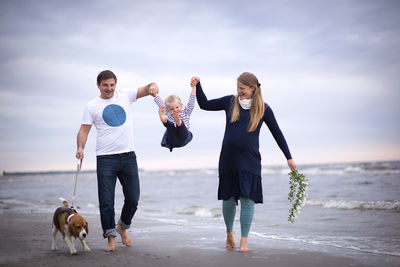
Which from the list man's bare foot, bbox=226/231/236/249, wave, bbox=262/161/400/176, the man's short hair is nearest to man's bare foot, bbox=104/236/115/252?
man's bare foot, bbox=226/231/236/249

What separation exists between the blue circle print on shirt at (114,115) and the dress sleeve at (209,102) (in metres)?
0.98

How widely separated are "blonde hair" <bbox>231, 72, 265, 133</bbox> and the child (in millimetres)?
613

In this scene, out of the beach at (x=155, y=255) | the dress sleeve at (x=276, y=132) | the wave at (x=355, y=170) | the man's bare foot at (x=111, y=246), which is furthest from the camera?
the wave at (x=355, y=170)

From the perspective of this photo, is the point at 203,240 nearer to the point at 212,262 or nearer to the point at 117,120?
the point at 212,262

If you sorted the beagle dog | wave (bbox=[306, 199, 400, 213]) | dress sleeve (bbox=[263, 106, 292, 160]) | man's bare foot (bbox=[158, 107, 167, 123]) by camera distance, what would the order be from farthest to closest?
wave (bbox=[306, 199, 400, 213]), dress sleeve (bbox=[263, 106, 292, 160]), man's bare foot (bbox=[158, 107, 167, 123]), the beagle dog

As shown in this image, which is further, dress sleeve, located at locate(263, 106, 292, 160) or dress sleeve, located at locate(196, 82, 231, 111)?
dress sleeve, located at locate(196, 82, 231, 111)

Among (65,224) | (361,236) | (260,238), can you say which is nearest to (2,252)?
(65,224)

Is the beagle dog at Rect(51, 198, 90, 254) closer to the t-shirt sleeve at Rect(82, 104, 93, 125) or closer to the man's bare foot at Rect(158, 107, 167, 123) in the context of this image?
the t-shirt sleeve at Rect(82, 104, 93, 125)

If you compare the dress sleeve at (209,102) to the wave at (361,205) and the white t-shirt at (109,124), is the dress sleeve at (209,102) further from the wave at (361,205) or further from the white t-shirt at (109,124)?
the wave at (361,205)

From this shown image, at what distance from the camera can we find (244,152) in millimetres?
4637

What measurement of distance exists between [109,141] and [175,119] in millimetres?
830

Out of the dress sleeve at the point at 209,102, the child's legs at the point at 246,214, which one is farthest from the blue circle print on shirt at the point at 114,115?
the child's legs at the point at 246,214

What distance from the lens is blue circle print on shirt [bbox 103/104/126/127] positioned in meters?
4.77

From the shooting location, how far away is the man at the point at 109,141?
4766 millimetres
